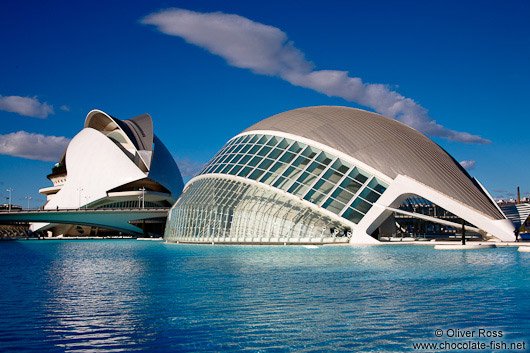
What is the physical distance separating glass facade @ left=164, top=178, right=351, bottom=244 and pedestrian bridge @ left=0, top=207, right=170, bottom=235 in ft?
107

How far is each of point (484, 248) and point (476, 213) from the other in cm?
298

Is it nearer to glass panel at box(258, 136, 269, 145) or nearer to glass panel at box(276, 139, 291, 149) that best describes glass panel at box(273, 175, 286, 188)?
glass panel at box(276, 139, 291, 149)

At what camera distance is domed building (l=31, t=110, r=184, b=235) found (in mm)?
80938

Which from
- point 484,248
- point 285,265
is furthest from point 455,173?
point 285,265

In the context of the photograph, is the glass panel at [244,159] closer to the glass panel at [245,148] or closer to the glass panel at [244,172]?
the glass panel at [245,148]

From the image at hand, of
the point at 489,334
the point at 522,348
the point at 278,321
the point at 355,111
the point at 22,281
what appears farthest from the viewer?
the point at 355,111

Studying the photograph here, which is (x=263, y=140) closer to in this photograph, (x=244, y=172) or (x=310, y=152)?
(x=244, y=172)

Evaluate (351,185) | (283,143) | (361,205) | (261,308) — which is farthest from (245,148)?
(261,308)

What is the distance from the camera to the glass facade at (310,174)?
3206cm

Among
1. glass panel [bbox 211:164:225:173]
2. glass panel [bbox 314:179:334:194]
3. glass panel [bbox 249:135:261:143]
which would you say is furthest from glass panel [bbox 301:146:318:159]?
glass panel [bbox 211:164:225:173]

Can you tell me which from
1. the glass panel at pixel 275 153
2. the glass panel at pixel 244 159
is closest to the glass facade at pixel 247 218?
the glass panel at pixel 244 159

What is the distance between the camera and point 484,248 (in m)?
27.6

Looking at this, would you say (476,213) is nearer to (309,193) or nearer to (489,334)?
(309,193)

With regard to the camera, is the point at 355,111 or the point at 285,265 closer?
the point at 285,265
